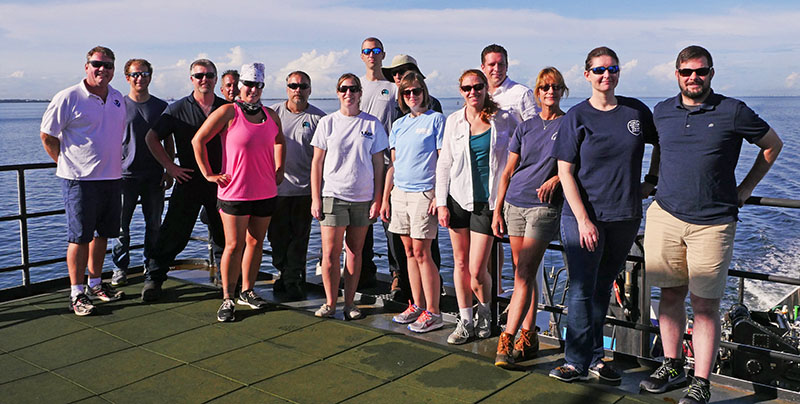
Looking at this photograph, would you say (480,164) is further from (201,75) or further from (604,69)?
(201,75)

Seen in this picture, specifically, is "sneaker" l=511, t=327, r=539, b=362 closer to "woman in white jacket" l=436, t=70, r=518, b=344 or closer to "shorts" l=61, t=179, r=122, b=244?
"woman in white jacket" l=436, t=70, r=518, b=344

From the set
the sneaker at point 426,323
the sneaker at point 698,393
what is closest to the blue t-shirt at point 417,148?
the sneaker at point 426,323

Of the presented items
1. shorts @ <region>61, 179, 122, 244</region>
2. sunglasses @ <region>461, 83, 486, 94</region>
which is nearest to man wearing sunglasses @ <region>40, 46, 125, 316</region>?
shorts @ <region>61, 179, 122, 244</region>

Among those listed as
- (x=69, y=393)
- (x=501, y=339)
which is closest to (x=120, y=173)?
(x=69, y=393)

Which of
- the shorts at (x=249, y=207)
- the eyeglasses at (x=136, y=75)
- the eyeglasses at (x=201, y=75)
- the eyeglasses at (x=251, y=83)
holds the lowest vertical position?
the shorts at (x=249, y=207)

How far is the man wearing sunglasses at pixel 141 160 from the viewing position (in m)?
5.94

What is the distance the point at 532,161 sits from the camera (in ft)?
13.5

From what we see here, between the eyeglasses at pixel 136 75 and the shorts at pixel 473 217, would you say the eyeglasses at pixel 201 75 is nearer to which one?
the eyeglasses at pixel 136 75

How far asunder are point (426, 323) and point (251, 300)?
147cm

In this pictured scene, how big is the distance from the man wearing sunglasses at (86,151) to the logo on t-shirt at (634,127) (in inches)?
147

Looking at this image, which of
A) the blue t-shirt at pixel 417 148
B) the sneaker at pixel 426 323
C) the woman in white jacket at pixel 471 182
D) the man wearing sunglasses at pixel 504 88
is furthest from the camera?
the sneaker at pixel 426 323

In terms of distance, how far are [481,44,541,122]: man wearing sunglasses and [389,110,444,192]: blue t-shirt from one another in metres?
0.42

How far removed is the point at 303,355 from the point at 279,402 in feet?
2.42

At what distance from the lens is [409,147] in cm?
479
